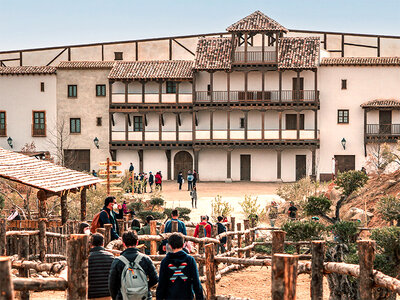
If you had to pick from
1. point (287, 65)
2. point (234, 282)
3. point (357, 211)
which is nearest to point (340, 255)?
point (234, 282)

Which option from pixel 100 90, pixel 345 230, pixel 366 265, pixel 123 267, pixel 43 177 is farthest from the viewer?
pixel 100 90

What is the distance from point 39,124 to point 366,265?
3848cm

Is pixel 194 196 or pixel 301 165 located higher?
pixel 301 165

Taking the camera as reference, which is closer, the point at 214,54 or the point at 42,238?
the point at 42,238

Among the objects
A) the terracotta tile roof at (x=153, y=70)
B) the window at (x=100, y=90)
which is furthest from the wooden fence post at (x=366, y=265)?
the window at (x=100, y=90)

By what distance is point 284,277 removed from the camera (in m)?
6.13

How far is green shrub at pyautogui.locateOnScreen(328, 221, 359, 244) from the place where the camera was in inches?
575

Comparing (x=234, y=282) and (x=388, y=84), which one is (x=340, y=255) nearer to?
(x=234, y=282)

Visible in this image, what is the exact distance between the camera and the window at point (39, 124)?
43.7 meters

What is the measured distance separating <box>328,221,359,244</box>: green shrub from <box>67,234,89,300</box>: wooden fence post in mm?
9074

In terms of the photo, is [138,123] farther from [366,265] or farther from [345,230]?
[366,265]

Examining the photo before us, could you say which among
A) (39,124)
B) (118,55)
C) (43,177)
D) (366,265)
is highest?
(118,55)

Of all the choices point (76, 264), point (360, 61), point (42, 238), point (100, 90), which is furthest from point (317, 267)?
point (100, 90)

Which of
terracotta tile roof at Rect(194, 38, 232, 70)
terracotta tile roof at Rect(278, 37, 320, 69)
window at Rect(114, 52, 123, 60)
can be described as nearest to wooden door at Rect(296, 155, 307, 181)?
terracotta tile roof at Rect(278, 37, 320, 69)
